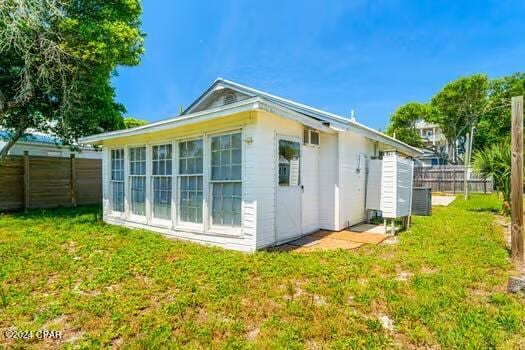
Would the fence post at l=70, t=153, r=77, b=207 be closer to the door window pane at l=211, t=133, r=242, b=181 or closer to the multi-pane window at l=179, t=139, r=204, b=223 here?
the multi-pane window at l=179, t=139, r=204, b=223

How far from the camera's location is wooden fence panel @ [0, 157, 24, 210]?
1021cm

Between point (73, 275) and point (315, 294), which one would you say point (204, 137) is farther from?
point (315, 294)

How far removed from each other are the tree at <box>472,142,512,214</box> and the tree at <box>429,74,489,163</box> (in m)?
16.4

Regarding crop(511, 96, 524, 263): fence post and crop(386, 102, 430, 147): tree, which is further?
crop(386, 102, 430, 147): tree

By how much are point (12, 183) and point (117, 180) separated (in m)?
5.09

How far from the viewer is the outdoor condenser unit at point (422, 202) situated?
9820 mm

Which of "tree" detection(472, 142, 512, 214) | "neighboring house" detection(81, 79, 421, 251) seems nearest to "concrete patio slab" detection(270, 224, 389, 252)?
"neighboring house" detection(81, 79, 421, 251)

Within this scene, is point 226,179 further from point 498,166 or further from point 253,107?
point 498,166

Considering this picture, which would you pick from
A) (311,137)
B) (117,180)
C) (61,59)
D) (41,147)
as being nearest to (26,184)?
(41,147)

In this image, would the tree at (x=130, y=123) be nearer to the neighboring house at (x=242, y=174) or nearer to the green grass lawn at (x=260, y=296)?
the neighboring house at (x=242, y=174)

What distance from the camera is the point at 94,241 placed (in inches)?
249

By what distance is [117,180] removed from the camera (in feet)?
27.8

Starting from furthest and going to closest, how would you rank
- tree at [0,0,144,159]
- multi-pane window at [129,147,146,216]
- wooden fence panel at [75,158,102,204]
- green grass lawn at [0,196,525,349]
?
1. wooden fence panel at [75,158,102,204]
2. tree at [0,0,144,159]
3. multi-pane window at [129,147,146,216]
4. green grass lawn at [0,196,525,349]

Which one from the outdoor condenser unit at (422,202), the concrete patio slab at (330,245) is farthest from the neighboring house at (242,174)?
the outdoor condenser unit at (422,202)
